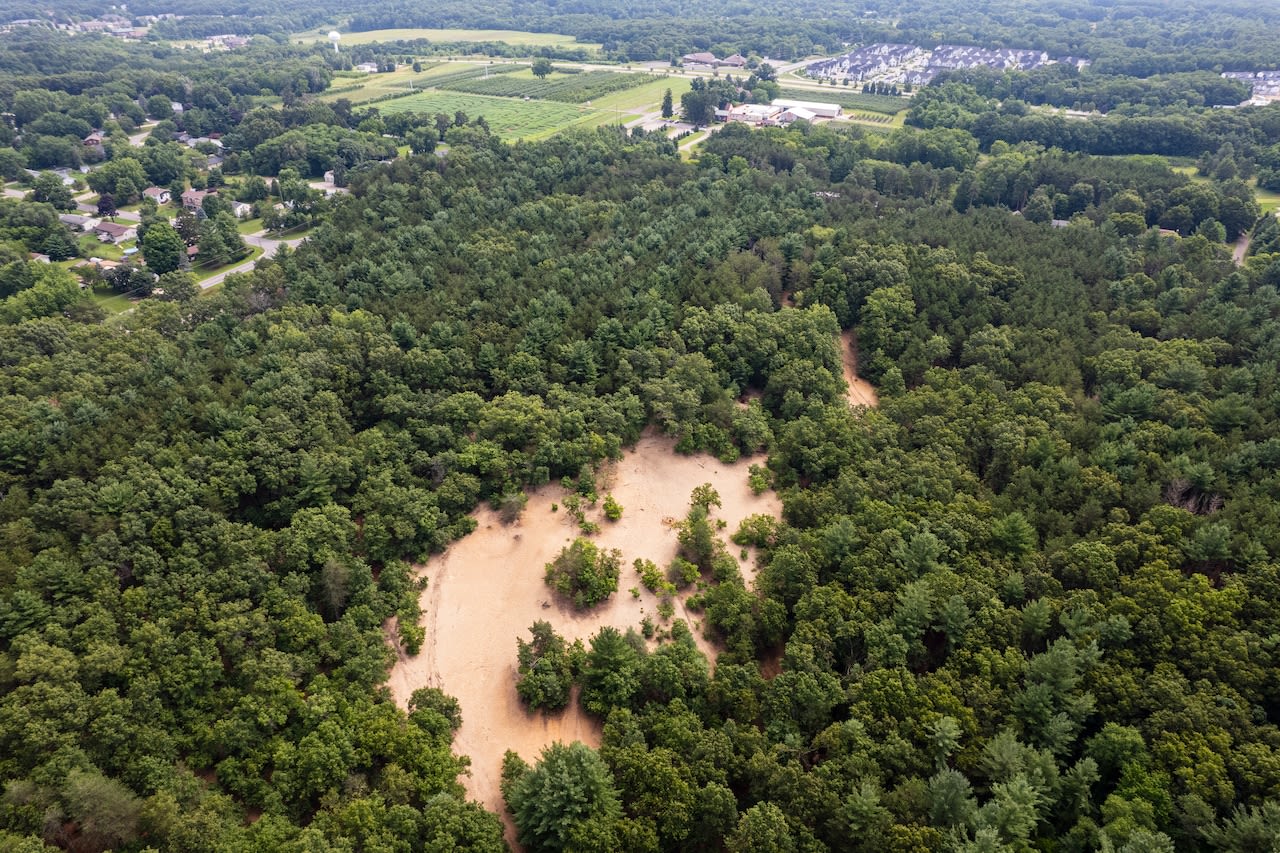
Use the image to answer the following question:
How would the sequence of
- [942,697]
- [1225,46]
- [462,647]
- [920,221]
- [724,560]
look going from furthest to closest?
[1225,46]
[920,221]
[724,560]
[462,647]
[942,697]

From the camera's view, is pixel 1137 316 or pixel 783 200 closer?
pixel 1137 316

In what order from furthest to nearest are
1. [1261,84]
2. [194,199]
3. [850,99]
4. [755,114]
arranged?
[850,99], [1261,84], [755,114], [194,199]

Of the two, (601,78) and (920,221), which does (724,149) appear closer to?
(920,221)

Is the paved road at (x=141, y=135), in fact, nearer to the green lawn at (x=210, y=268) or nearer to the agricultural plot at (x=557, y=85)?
the green lawn at (x=210, y=268)

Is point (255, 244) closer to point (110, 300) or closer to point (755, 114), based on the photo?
point (110, 300)

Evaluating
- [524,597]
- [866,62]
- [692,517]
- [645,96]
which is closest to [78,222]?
[524,597]

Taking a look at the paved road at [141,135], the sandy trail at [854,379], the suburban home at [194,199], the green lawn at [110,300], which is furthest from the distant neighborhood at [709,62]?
the green lawn at [110,300]

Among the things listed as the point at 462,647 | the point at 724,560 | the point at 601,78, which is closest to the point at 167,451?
the point at 462,647
